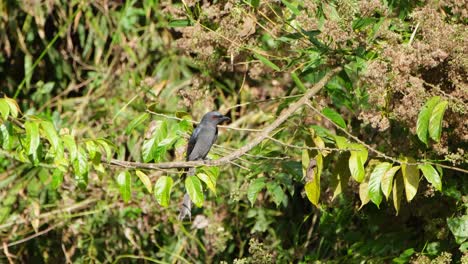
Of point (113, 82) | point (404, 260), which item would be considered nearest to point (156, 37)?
point (113, 82)

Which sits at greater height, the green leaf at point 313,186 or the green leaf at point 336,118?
the green leaf at point 336,118

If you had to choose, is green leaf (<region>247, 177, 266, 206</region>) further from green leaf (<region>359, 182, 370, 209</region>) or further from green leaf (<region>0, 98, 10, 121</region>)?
green leaf (<region>0, 98, 10, 121</region>)

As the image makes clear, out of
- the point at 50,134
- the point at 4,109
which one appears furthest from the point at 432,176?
the point at 4,109

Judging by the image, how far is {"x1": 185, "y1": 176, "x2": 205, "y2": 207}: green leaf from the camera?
3588 mm

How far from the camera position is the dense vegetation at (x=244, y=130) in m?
3.73

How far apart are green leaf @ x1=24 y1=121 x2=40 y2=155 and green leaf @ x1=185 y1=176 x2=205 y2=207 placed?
0.69 meters

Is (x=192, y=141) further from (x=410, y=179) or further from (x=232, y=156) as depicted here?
(x=410, y=179)

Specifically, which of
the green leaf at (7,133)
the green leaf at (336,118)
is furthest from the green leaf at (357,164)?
the green leaf at (7,133)

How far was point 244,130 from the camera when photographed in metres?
4.14

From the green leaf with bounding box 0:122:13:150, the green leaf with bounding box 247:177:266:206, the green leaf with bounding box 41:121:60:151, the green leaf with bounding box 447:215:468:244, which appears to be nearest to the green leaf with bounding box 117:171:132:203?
the green leaf with bounding box 41:121:60:151

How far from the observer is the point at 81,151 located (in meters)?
3.88

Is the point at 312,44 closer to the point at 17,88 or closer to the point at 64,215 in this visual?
the point at 64,215

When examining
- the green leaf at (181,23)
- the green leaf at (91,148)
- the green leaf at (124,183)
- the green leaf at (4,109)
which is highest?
the green leaf at (181,23)

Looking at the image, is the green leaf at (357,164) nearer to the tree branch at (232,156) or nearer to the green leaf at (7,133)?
the tree branch at (232,156)
